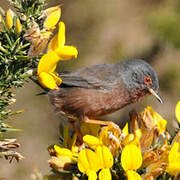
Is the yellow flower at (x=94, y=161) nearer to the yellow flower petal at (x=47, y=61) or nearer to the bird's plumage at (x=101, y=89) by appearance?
the yellow flower petal at (x=47, y=61)

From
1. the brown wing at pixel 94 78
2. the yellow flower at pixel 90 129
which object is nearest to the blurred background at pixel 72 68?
the brown wing at pixel 94 78

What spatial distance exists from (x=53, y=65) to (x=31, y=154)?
6953mm

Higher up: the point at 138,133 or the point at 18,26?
the point at 18,26

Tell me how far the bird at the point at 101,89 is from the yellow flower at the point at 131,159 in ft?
6.55

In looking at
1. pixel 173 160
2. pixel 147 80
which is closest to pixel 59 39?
pixel 173 160

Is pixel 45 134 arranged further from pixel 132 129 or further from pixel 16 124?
pixel 132 129

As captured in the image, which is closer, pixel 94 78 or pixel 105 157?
pixel 105 157

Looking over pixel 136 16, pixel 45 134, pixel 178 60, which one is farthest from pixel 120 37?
pixel 45 134

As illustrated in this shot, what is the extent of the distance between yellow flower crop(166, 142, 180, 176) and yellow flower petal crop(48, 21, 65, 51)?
3.24ft

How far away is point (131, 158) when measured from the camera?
2.07 metres

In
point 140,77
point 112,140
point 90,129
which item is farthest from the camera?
point 140,77

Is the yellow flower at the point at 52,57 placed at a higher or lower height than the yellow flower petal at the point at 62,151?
higher

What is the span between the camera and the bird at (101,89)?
4.25m

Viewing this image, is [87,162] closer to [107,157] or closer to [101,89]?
[107,157]
